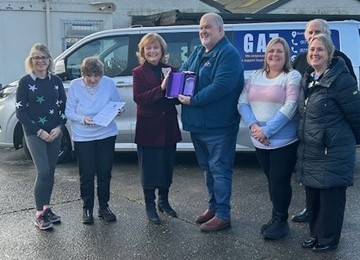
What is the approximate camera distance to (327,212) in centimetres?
468

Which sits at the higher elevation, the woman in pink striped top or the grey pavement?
the woman in pink striped top

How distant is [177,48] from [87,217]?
3.22 meters

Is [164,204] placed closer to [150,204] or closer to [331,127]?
[150,204]

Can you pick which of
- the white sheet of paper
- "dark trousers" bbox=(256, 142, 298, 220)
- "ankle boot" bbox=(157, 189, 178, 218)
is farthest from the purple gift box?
"ankle boot" bbox=(157, 189, 178, 218)

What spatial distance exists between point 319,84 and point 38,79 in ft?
8.59

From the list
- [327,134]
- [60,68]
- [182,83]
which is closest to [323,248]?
[327,134]

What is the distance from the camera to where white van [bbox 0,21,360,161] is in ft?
25.5

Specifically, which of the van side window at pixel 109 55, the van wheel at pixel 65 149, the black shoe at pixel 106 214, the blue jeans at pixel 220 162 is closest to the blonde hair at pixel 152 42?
the blue jeans at pixel 220 162

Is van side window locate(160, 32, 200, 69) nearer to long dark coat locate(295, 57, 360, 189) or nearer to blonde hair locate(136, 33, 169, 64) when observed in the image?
blonde hair locate(136, 33, 169, 64)

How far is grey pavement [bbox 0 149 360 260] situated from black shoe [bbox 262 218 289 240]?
0.21 feet

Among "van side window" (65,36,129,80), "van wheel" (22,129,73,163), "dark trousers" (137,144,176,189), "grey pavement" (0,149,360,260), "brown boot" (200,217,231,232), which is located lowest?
"grey pavement" (0,149,360,260)

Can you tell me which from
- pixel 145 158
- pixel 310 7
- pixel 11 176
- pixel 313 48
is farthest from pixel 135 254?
pixel 310 7

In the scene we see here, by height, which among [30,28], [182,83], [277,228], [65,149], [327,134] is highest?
[30,28]

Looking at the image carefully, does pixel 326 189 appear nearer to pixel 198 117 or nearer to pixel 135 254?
pixel 198 117
